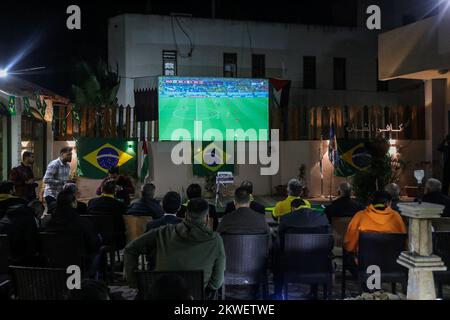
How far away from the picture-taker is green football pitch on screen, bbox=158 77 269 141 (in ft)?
47.6

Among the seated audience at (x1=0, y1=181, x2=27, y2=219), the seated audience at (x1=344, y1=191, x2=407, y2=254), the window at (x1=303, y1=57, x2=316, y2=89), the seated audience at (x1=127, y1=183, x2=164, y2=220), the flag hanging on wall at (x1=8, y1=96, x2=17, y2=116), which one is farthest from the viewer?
the window at (x1=303, y1=57, x2=316, y2=89)

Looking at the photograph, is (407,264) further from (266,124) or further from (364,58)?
(364,58)

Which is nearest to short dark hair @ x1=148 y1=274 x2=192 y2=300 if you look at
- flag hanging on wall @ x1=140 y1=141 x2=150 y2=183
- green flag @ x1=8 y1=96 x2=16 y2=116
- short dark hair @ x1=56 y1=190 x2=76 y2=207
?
short dark hair @ x1=56 y1=190 x2=76 y2=207

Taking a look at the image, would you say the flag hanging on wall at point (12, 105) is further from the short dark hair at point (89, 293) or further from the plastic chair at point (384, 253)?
the short dark hair at point (89, 293)

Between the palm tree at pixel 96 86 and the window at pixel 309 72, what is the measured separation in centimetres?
706

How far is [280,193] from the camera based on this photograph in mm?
15211

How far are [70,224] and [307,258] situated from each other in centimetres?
244

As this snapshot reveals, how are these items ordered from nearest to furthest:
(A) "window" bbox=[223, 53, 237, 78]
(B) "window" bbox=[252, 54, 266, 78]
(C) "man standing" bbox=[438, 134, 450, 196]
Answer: (C) "man standing" bbox=[438, 134, 450, 196], (A) "window" bbox=[223, 53, 237, 78], (B) "window" bbox=[252, 54, 266, 78]

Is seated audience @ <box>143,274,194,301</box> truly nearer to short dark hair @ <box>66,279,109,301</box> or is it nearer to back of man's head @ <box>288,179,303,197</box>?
short dark hair @ <box>66,279,109,301</box>

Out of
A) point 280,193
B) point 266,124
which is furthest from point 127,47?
point 280,193

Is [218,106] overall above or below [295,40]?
below

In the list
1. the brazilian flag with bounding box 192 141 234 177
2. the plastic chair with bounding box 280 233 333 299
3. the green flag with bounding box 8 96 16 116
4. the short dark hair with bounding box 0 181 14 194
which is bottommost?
the plastic chair with bounding box 280 233 333 299

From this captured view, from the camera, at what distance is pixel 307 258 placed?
479 centimetres

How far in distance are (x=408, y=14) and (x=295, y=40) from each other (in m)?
5.19
